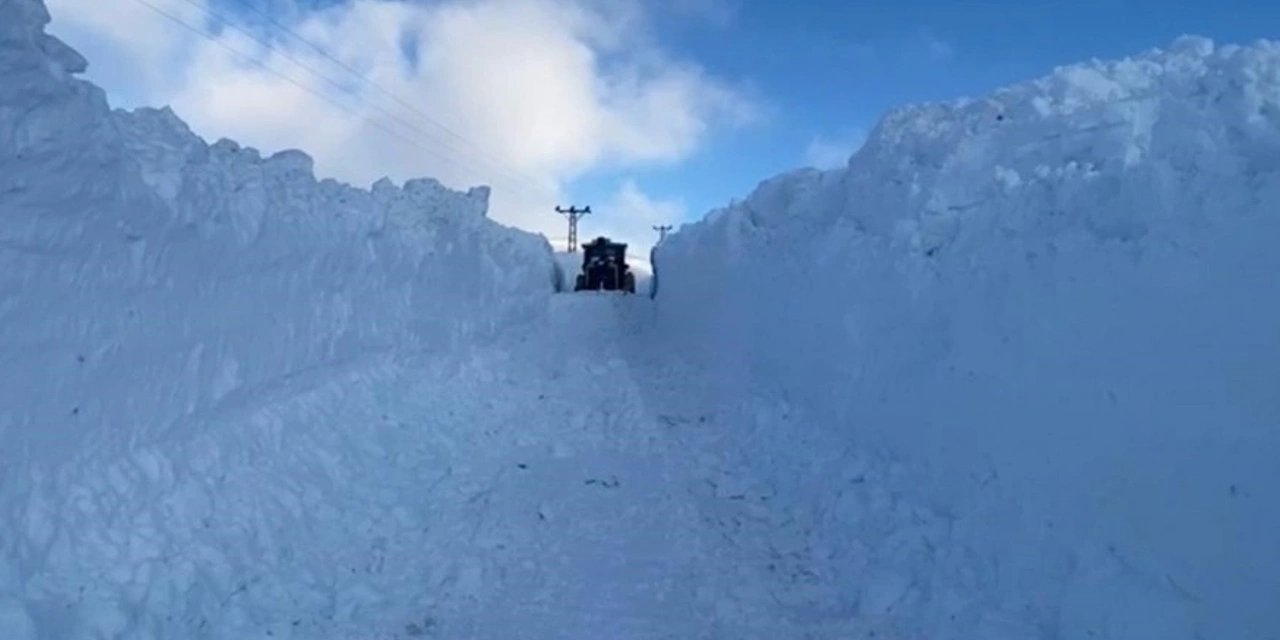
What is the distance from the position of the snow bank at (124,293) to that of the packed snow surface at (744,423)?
3 centimetres

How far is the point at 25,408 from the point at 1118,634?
730cm

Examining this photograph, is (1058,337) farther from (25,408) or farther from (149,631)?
(25,408)

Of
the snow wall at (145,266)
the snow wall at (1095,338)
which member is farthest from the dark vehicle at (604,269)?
the snow wall at (1095,338)

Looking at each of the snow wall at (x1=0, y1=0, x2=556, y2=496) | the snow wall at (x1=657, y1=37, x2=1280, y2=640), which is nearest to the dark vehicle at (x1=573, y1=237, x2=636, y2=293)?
the snow wall at (x1=0, y1=0, x2=556, y2=496)

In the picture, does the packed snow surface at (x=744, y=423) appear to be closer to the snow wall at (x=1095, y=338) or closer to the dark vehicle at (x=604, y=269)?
the snow wall at (x=1095, y=338)

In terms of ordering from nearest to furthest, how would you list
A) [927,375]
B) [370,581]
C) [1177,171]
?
[1177,171], [370,581], [927,375]

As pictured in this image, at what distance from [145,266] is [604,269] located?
27.7 m

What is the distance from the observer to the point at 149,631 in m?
5.75

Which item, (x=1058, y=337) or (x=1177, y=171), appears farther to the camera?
(x=1058, y=337)

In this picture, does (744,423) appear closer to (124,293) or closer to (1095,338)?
(1095,338)

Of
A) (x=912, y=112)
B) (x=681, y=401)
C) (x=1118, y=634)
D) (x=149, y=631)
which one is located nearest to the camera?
(x=1118, y=634)

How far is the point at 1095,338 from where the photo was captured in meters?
6.38

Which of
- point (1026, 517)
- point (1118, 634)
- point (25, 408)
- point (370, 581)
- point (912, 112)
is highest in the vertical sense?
point (912, 112)

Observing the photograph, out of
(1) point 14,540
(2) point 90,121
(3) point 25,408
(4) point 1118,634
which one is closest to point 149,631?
(1) point 14,540
